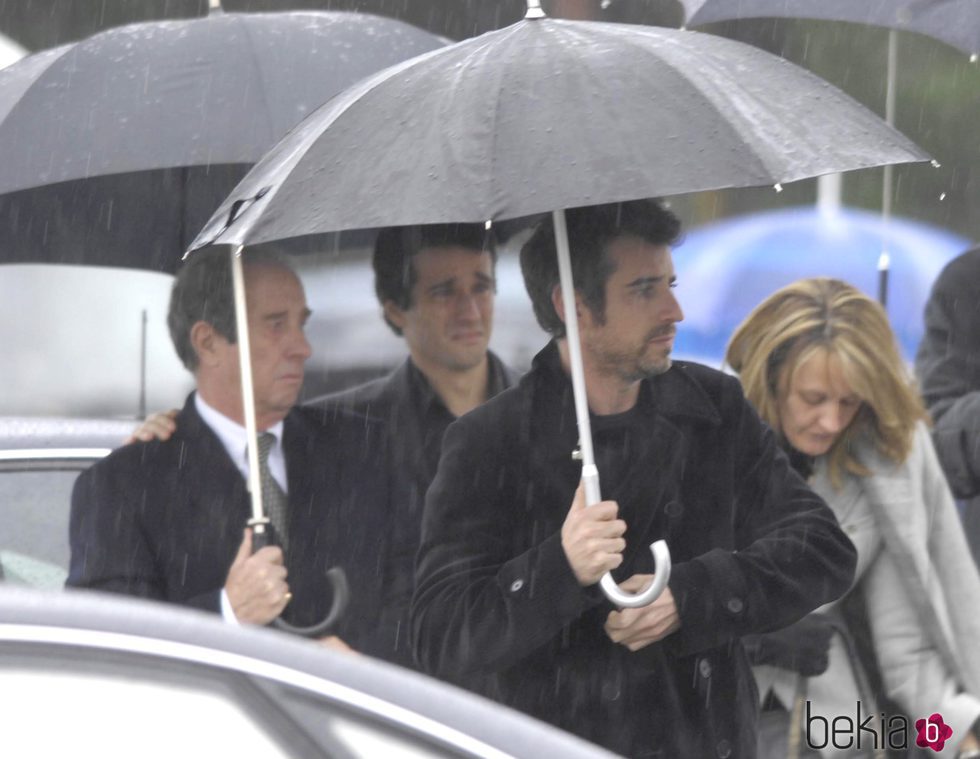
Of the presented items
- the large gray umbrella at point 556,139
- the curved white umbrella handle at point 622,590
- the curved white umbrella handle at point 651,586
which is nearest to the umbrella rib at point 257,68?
the large gray umbrella at point 556,139

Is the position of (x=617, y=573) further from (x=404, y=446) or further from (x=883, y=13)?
(x=883, y=13)

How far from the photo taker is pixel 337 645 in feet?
12.5

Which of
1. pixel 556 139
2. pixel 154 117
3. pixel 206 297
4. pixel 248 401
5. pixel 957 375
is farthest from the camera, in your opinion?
pixel 957 375

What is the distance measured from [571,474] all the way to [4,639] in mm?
1517

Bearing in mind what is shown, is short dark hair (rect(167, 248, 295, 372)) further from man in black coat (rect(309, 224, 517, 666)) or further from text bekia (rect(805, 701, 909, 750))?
text bekia (rect(805, 701, 909, 750))

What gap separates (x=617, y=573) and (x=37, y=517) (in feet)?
6.14

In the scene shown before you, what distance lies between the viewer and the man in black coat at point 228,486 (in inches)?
153

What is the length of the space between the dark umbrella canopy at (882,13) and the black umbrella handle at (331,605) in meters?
2.18

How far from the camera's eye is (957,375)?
4.84 m

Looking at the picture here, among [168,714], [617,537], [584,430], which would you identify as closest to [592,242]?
[584,430]

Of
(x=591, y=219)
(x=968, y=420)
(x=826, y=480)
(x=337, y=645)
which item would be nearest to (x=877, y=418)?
(x=826, y=480)

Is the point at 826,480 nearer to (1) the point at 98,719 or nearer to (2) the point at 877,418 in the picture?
(2) the point at 877,418

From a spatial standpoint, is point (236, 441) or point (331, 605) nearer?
point (331, 605)

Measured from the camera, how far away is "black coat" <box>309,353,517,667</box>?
13.1 ft
